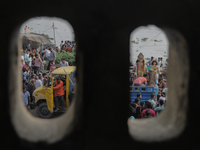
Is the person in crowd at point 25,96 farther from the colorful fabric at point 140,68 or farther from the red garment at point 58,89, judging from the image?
the colorful fabric at point 140,68

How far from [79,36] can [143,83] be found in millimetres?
6785

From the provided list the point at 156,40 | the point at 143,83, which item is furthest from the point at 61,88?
the point at 156,40

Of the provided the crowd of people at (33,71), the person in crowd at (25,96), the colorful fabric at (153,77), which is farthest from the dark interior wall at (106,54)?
the colorful fabric at (153,77)

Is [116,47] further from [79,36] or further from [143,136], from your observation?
[143,136]

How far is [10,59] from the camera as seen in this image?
2.39 m

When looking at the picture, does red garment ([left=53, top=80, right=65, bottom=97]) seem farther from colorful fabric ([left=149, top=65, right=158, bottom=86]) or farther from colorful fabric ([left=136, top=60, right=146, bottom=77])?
colorful fabric ([left=149, top=65, right=158, bottom=86])

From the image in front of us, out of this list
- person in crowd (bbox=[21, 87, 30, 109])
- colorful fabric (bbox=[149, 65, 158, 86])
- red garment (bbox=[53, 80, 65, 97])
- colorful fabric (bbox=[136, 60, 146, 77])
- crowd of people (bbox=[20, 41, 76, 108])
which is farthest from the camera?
colorful fabric (bbox=[149, 65, 158, 86])

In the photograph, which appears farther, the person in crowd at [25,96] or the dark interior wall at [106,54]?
the person in crowd at [25,96]

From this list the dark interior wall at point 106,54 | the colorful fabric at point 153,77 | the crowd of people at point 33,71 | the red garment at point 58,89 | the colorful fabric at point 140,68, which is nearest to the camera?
the dark interior wall at point 106,54

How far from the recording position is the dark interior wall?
2.35 meters

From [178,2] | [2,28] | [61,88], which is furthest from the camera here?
[61,88]

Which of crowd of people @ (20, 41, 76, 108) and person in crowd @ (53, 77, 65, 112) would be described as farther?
crowd of people @ (20, 41, 76, 108)

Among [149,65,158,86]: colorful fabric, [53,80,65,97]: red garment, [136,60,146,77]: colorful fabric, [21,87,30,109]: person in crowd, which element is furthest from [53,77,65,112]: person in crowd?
[149,65,158,86]: colorful fabric

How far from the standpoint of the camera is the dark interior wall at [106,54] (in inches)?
92.7
